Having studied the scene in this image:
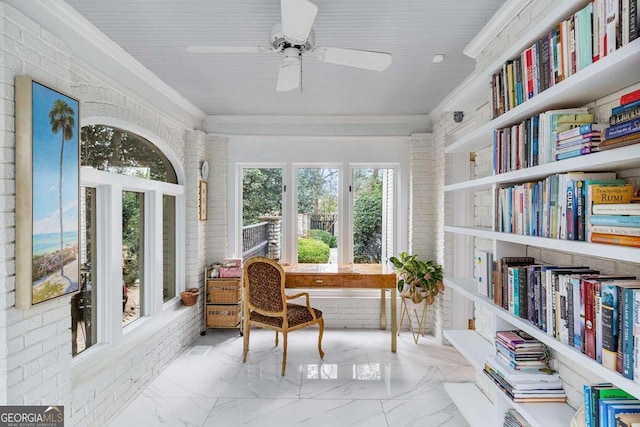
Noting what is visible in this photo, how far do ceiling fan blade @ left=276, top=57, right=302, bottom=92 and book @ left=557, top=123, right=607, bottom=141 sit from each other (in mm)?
Result: 1354

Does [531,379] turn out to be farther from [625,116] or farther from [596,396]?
[625,116]

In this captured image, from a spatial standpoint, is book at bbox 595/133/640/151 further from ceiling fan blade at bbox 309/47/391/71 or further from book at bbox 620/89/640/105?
ceiling fan blade at bbox 309/47/391/71

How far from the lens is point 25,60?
1.75 m

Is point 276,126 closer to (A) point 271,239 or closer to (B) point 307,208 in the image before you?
(B) point 307,208

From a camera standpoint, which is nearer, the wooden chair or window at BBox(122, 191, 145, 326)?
window at BBox(122, 191, 145, 326)

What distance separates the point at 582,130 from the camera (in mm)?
1309

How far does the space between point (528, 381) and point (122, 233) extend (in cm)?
289

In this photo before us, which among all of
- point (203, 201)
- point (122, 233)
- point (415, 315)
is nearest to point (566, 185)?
point (122, 233)

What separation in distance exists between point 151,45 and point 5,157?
1246 mm

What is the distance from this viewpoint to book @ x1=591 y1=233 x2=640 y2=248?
107 centimetres


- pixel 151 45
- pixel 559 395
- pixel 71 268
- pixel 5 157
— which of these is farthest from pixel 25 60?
pixel 559 395

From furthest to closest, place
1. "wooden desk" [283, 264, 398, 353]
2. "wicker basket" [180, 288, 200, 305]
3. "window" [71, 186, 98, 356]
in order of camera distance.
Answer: "wicker basket" [180, 288, 200, 305]
"wooden desk" [283, 264, 398, 353]
"window" [71, 186, 98, 356]

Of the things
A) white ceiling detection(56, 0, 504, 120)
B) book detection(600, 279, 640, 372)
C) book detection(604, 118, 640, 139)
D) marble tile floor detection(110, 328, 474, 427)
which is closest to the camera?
book detection(604, 118, 640, 139)

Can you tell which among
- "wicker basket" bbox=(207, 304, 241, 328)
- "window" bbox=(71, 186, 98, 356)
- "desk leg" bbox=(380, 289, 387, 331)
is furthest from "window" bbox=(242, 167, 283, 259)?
"window" bbox=(71, 186, 98, 356)
